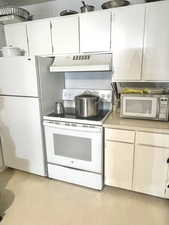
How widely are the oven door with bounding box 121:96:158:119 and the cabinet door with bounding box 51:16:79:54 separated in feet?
3.04

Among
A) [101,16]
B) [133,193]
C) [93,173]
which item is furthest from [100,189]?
[101,16]

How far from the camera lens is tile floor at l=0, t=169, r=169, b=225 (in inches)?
68.9

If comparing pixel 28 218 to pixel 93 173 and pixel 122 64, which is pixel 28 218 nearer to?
pixel 93 173

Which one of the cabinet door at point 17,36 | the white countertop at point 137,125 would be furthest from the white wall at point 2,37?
the white countertop at point 137,125

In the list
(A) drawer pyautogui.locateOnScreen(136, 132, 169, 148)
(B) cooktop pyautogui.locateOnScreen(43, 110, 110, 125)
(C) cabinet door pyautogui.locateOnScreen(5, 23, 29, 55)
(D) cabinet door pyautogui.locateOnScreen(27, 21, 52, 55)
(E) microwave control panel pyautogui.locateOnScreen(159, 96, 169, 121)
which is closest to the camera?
(A) drawer pyautogui.locateOnScreen(136, 132, 169, 148)

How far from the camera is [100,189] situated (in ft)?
7.00

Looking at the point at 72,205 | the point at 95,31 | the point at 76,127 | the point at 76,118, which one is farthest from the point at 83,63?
the point at 72,205

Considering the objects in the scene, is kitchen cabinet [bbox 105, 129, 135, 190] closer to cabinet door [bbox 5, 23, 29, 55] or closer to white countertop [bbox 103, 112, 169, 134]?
white countertop [bbox 103, 112, 169, 134]

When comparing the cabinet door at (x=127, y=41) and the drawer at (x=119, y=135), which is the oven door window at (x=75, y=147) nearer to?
the drawer at (x=119, y=135)

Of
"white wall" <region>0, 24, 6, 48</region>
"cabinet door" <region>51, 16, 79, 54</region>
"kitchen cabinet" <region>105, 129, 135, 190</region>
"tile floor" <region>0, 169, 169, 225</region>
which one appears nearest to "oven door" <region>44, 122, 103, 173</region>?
"kitchen cabinet" <region>105, 129, 135, 190</region>

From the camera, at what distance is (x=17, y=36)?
7.91 ft

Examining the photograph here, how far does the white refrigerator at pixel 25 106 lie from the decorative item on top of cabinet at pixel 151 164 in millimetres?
1232

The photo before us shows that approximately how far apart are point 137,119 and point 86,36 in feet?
3.92

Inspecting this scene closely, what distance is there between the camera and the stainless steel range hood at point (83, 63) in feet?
6.62
